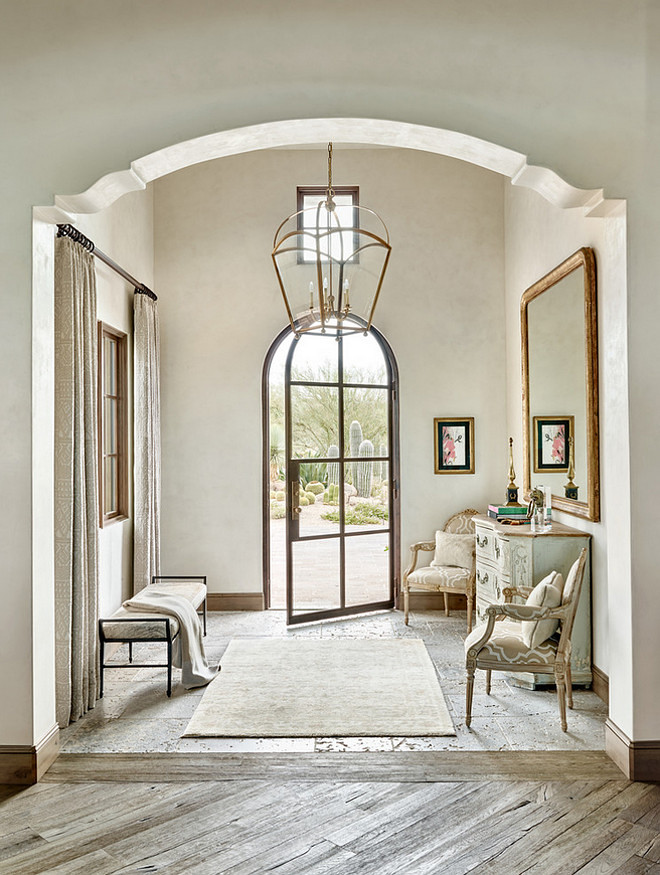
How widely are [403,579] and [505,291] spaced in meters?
2.81

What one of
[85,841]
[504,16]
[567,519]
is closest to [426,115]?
[504,16]

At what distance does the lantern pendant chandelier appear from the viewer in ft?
Result: 12.6

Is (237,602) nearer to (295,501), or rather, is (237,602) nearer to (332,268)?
(295,501)

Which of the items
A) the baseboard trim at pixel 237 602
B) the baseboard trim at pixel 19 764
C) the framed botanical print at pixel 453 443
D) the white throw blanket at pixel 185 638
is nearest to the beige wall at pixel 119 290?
the white throw blanket at pixel 185 638

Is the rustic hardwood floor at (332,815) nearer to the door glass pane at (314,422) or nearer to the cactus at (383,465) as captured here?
the door glass pane at (314,422)

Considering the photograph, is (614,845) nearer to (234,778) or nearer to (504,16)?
(234,778)

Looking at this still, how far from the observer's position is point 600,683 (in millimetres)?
4188

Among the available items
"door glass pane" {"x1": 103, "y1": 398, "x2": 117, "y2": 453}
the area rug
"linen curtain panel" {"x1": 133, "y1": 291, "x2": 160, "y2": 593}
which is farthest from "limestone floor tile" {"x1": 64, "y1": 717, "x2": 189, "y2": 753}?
"door glass pane" {"x1": 103, "y1": 398, "x2": 117, "y2": 453}

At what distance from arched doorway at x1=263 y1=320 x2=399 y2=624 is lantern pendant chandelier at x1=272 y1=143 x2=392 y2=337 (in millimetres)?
386

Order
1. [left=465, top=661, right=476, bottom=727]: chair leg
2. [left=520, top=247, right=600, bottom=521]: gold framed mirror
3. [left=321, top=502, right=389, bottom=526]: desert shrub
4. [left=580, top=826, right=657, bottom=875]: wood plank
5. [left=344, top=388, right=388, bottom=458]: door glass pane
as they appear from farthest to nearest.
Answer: [left=344, top=388, right=388, bottom=458]: door glass pane, [left=321, top=502, right=389, bottom=526]: desert shrub, [left=520, top=247, right=600, bottom=521]: gold framed mirror, [left=465, top=661, right=476, bottom=727]: chair leg, [left=580, top=826, right=657, bottom=875]: wood plank

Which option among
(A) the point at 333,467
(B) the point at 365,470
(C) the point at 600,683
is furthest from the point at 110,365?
(C) the point at 600,683

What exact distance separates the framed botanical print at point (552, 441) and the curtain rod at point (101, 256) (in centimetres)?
327

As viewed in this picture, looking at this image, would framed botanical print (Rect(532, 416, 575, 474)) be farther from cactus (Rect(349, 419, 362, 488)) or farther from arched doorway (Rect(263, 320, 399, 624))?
cactus (Rect(349, 419, 362, 488))

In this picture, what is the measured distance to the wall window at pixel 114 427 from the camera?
17.2 feet
